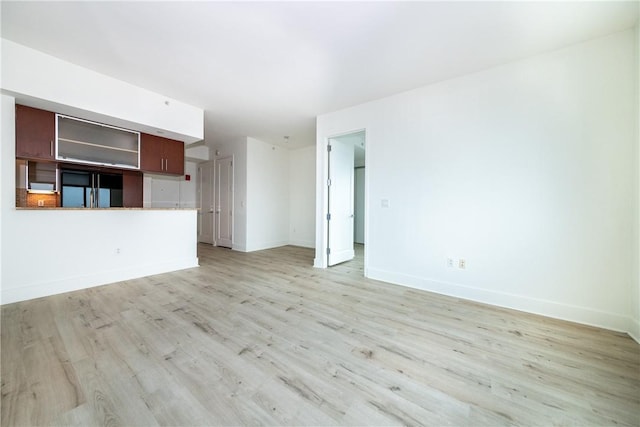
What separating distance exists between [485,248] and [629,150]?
58.3 inches

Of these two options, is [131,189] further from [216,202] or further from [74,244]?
[216,202]

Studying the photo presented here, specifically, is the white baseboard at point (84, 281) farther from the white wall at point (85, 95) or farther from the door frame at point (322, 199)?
the door frame at point (322, 199)

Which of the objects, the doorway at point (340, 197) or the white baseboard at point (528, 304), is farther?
the doorway at point (340, 197)

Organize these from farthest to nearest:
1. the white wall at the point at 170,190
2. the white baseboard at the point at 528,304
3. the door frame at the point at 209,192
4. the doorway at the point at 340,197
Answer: the door frame at the point at 209,192, the white wall at the point at 170,190, the doorway at the point at 340,197, the white baseboard at the point at 528,304

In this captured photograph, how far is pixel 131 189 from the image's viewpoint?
4383 millimetres

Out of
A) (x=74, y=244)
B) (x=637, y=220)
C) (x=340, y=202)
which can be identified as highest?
(x=340, y=202)

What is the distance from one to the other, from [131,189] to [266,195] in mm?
2831

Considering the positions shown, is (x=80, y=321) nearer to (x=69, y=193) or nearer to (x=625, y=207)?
(x=69, y=193)

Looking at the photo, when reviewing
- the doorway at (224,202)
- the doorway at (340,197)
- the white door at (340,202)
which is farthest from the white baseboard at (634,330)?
the doorway at (224,202)

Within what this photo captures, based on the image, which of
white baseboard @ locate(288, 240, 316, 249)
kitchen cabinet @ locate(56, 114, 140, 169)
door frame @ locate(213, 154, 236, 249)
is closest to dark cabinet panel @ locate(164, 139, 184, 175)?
kitchen cabinet @ locate(56, 114, 140, 169)

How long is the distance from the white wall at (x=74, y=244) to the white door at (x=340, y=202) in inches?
106

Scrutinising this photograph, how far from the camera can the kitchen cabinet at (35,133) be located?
276cm

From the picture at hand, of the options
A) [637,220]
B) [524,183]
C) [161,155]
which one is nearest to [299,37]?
[524,183]

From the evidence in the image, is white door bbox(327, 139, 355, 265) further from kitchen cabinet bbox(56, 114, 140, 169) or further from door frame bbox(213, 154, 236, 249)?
kitchen cabinet bbox(56, 114, 140, 169)
